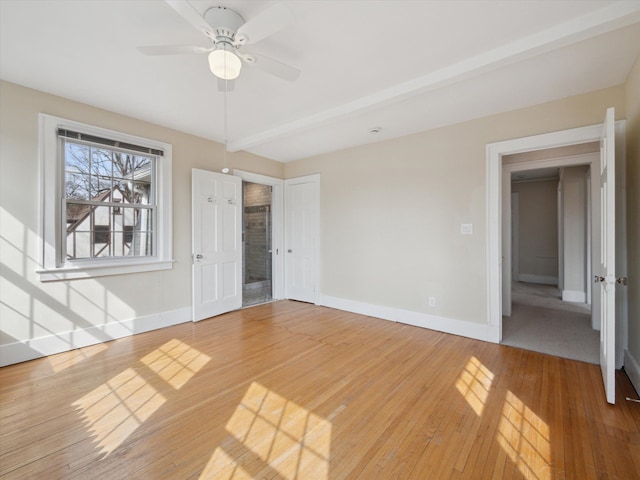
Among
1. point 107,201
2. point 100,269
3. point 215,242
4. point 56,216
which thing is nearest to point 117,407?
point 100,269

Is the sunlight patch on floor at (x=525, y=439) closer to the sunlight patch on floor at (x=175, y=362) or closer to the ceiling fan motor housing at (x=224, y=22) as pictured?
the sunlight patch on floor at (x=175, y=362)

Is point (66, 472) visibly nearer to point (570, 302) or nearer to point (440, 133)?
point (440, 133)

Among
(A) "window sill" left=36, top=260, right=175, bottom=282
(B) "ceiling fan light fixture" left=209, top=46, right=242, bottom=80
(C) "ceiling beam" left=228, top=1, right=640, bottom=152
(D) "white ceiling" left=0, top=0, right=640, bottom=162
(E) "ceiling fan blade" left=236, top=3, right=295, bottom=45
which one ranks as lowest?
(A) "window sill" left=36, top=260, right=175, bottom=282

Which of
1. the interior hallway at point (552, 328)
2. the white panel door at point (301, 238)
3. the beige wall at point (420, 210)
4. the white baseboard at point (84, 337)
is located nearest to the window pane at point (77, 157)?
the white baseboard at point (84, 337)

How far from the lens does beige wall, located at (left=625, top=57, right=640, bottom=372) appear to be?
2.30m

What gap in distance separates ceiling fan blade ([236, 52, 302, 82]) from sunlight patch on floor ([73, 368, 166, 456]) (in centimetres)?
261

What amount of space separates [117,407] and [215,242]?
99.1 inches

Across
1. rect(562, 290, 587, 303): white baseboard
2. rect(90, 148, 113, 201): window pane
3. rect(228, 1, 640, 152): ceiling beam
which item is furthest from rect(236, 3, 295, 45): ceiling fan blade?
rect(562, 290, 587, 303): white baseboard

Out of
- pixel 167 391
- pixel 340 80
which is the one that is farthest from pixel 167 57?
pixel 167 391

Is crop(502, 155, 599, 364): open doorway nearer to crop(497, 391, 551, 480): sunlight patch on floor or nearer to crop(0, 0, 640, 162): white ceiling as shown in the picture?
crop(497, 391, 551, 480): sunlight patch on floor

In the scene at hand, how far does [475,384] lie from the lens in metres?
2.38

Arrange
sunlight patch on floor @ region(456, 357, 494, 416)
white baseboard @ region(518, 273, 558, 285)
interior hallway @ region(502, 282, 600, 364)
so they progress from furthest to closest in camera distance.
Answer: white baseboard @ region(518, 273, 558, 285) → interior hallway @ region(502, 282, 600, 364) → sunlight patch on floor @ region(456, 357, 494, 416)

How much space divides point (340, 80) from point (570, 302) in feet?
19.0

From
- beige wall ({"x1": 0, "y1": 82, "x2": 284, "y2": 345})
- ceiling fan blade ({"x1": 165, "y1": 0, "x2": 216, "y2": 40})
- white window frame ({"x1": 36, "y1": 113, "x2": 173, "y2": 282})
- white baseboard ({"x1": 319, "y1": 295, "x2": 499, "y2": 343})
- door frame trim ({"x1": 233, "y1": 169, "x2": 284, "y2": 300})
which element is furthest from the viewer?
door frame trim ({"x1": 233, "y1": 169, "x2": 284, "y2": 300})
